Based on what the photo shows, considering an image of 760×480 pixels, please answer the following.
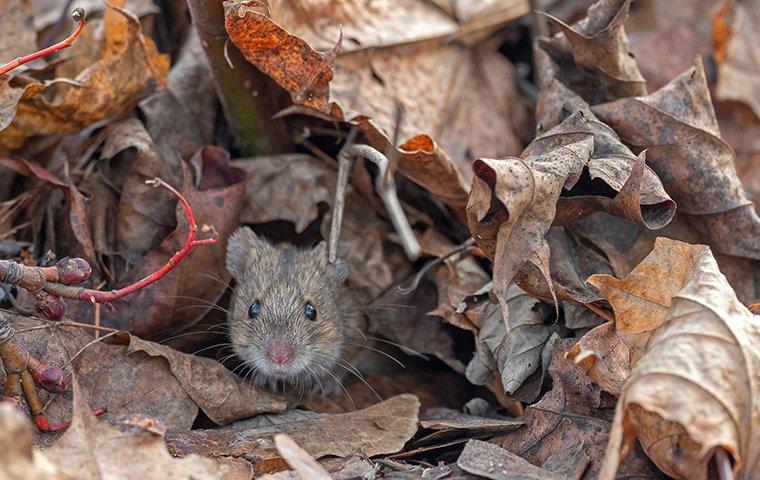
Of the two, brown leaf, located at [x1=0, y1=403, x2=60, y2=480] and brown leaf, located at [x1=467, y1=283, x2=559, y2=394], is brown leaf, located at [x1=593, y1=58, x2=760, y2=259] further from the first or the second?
brown leaf, located at [x1=0, y1=403, x2=60, y2=480]

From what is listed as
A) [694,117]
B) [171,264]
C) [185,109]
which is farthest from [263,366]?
[694,117]

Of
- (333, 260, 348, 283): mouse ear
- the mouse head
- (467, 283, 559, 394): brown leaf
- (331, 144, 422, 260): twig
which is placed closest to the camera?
(331, 144, 422, 260): twig

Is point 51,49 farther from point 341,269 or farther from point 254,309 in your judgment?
point 341,269

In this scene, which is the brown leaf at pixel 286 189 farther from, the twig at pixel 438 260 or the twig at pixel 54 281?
the twig at pixel 54 281

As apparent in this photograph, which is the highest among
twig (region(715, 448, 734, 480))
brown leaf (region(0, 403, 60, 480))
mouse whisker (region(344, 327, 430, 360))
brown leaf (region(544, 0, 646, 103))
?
brown leaf (region(544, 0, 646, 103))

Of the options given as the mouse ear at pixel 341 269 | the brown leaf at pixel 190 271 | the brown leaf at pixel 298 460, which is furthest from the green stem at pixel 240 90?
the brown leaf at pixel 298 460

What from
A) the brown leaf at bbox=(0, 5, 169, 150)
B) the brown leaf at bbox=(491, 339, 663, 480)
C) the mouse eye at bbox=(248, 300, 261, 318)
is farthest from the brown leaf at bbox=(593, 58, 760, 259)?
the brown leaf at bbox=(0, 5, 169, 150)

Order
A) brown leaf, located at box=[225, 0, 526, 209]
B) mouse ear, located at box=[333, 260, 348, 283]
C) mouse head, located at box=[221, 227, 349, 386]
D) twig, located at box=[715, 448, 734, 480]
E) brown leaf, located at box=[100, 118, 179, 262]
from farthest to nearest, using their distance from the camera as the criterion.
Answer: mouse ear, located at box=[333, 260, 348, 283] → brown leaf, located at box=[100, 118, 179, 262] → mouse head, located at box=[221, 227, 349, 386] → brown leaf, located at box=[225, 0, 526, 209] → twig, located at box=[715, 448, 734, 480]
